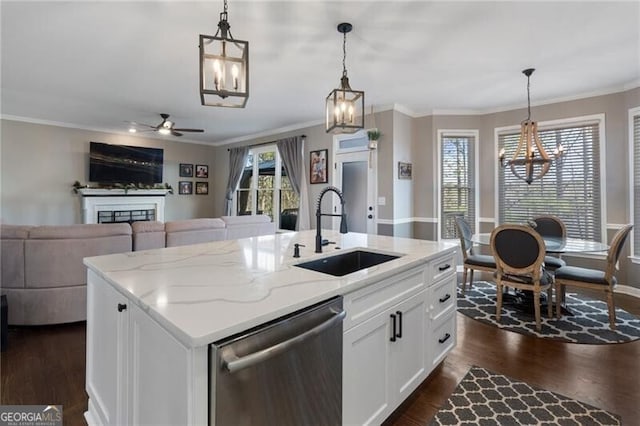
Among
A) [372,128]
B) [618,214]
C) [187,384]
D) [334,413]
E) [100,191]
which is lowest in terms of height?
[334,413]

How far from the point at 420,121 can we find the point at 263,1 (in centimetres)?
367

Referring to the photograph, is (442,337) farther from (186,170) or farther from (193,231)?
(186,170)

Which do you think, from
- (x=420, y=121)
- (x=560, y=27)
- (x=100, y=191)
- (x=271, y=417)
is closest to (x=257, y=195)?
(x=100, y=191)

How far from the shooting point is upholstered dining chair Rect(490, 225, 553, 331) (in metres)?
2.95

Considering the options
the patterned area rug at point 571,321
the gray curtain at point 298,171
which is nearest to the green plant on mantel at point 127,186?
the gray curtain at point 298,171

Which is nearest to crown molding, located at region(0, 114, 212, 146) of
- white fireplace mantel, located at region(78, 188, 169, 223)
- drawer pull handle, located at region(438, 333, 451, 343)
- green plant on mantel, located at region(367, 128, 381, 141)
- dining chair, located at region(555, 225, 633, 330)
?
white fireplace mantel, located at region(78, 188, 169, 223)

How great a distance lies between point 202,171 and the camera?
823 centimetres

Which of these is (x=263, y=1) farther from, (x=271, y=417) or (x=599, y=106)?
(x=599, y=106)

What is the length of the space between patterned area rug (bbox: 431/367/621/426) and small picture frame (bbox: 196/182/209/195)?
745 cm

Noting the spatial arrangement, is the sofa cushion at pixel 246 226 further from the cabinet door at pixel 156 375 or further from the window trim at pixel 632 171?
the window trim at pixel 632 171

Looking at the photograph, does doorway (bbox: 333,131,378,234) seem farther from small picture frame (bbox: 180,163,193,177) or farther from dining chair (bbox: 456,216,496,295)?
small picture frame (bbox: 180,163,193,177)

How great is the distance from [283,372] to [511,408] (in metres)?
1.66

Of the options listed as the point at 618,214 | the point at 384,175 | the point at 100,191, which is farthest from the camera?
the point at 100,191

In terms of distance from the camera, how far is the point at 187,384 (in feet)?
2.95
